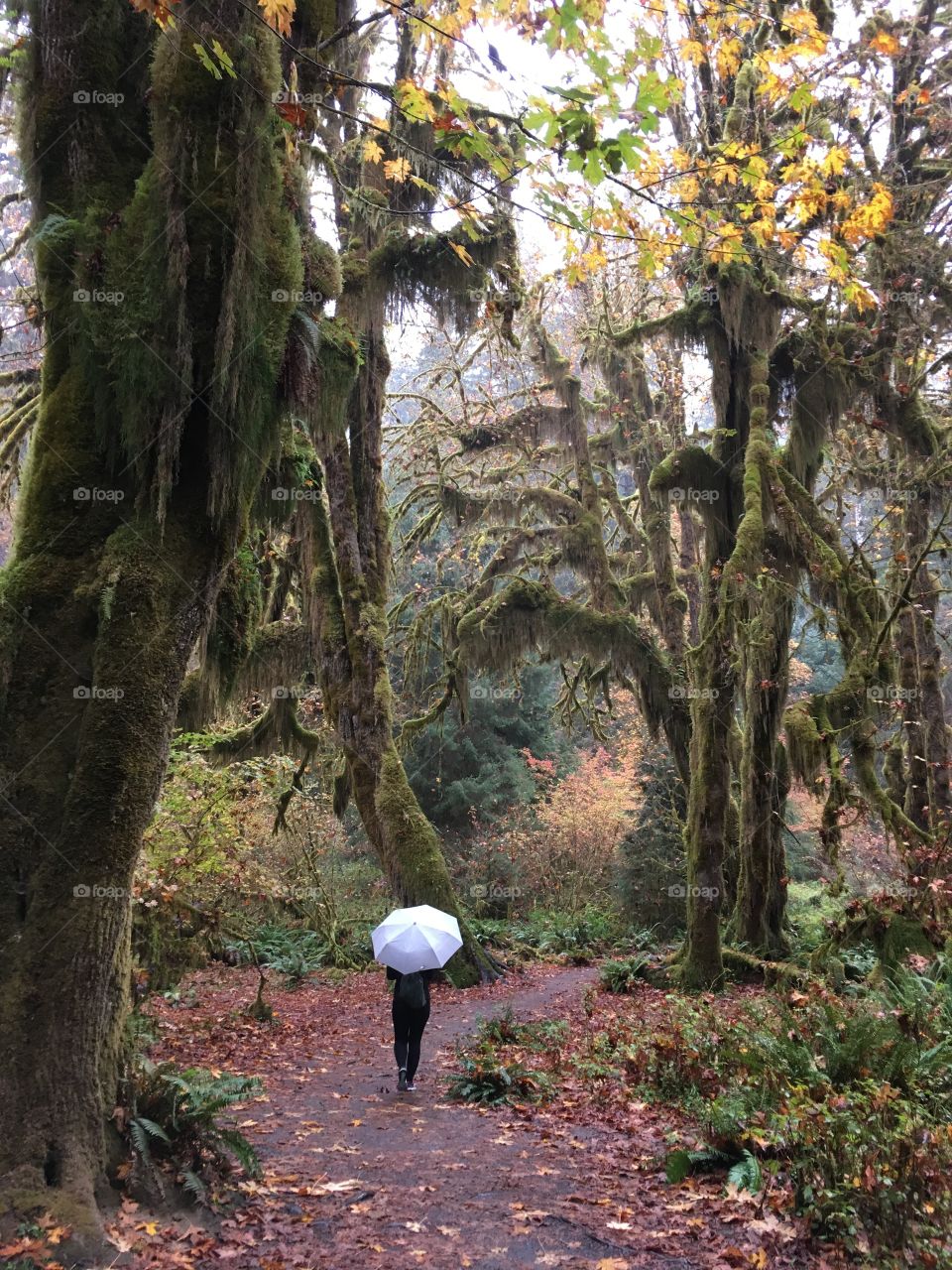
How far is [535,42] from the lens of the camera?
6.19m

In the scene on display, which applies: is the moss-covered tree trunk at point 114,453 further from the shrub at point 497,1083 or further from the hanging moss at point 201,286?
the shrub at point 497,1083

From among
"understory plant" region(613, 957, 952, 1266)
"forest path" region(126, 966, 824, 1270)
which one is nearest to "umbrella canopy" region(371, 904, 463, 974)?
"forest path" region(126, 966, 824, 1270)

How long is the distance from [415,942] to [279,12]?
241 inches

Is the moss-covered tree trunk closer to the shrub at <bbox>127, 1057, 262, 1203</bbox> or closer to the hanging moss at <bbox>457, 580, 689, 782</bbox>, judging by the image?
the shrub at <bbox>127, 1057, 262, 1203</bbox>

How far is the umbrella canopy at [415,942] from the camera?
266 inches

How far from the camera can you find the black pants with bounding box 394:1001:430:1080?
6.71 m

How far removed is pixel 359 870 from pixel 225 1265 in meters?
18.8

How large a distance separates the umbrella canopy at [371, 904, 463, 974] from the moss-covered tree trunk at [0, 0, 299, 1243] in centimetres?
282

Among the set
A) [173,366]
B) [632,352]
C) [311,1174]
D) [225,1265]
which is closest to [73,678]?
[173,366]

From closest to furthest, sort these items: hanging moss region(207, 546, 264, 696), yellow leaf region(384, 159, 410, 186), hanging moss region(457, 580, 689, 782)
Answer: hanging moss region(207, 546, 264, 696), yellow leaf region(384, 159, 410, 186), hanging moss region(457, 580, 689, 782)

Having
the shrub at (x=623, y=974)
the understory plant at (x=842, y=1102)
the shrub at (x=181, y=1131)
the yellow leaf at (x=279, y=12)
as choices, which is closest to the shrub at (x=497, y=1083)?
the understory plant at (x=842, y=1102)

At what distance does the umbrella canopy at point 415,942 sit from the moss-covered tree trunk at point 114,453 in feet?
9.26

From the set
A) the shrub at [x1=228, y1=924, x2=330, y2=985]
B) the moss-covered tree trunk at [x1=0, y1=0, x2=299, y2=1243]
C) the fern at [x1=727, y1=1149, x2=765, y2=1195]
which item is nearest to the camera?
the moss-covered tree trunk at [x1=0, y1=0, x2=299, y2=1243]

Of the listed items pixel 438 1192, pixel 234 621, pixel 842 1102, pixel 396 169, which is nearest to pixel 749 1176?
pixel 842 1102
